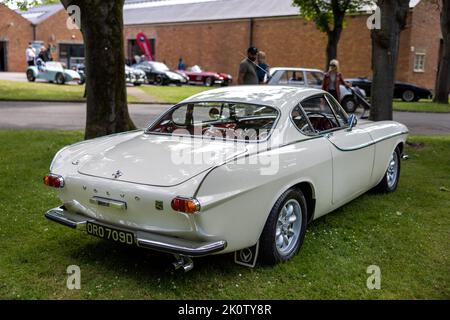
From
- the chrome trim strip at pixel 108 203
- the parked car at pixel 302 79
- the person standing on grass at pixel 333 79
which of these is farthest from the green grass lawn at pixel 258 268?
the parked car at pixel 302 79

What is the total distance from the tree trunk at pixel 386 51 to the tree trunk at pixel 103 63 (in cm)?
504

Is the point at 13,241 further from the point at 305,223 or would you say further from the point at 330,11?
the point at 330,11

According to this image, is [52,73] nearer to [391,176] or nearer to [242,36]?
[242,36]

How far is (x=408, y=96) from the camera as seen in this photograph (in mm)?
23906

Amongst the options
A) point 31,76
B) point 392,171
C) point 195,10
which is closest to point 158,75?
point 31,76

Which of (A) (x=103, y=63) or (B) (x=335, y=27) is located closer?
(A) (x=103, y=63)

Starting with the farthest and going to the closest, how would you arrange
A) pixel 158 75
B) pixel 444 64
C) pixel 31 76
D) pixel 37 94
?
pixel 158 75
pixel 31 76
pixel 444 64
pixel 37 94

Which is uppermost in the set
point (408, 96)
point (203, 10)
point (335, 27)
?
point (203, 10)

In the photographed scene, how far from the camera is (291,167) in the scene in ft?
13.0

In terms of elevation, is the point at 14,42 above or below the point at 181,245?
above

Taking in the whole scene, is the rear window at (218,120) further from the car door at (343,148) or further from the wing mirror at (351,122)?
the wing mirror at (351,122)

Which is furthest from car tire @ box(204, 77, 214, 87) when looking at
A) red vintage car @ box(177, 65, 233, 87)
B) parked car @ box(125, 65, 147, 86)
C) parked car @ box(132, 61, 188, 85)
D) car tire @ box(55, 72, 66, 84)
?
car tire @ box(55, 72, 66, 84)

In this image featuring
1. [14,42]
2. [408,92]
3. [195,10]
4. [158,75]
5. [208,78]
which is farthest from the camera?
[195,10]

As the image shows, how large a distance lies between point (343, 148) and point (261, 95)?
965 mm
